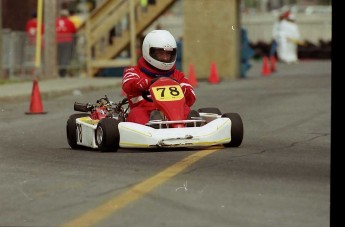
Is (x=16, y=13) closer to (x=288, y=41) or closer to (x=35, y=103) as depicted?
(x=288, y=41)

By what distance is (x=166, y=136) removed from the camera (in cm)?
1324

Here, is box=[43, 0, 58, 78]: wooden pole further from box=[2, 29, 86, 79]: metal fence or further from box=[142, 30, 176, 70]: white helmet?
box=[142, 30, 176, 70]: white helmet

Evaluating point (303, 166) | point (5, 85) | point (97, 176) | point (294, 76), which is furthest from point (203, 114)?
point (294, 76)

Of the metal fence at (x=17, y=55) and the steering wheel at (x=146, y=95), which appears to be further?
the metal fence at (x=17, y=55)

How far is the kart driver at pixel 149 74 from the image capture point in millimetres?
14008

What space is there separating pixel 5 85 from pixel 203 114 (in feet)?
52.0

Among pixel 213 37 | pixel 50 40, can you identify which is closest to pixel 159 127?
pixel 50 40

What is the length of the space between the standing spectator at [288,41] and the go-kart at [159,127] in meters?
37.1

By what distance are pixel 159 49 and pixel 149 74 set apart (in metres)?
0.32

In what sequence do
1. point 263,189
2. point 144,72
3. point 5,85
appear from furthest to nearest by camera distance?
point 5,85, point 144,72, point 263,189

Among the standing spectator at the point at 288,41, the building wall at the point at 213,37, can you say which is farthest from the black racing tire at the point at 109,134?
the standing spectator at the point at 288,41

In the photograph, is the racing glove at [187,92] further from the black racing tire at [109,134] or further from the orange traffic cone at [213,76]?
the orange traffic cone at [213,76]

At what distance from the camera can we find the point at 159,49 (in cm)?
1420

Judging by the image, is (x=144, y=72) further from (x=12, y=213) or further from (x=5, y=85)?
(x=5, y=85)
